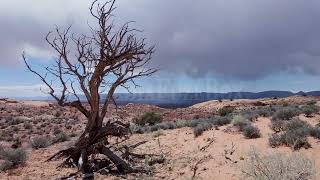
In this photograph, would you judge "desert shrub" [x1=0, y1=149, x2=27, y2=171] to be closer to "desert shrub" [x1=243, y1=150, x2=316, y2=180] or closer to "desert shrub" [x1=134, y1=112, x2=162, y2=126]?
"desert shrub" [x1=243, y1=150, x2=316, y2=180]

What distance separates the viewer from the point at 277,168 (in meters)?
8.73

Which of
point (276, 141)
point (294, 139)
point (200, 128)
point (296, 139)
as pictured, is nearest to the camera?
point (296, 139)

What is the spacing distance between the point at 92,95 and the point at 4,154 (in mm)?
5309

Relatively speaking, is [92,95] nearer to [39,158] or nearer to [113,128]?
[113,128]

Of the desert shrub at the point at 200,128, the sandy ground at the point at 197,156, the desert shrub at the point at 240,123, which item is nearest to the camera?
the sandy ground at the point at 197,156

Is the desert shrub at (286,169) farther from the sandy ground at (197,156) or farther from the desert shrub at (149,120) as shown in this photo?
the desert shrub at (149,120)

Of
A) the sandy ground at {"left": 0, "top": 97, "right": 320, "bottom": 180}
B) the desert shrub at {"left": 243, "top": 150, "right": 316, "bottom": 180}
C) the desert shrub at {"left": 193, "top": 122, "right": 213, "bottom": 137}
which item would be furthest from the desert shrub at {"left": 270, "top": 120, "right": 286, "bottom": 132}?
the desert shrub at {"left": 243, "top": 150, "right": 316, "bottom": 180}

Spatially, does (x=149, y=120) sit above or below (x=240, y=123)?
below

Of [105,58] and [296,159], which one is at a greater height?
[105,58]

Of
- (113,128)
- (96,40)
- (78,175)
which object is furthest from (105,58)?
(78,175)

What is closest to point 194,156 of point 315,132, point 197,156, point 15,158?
point 197,156

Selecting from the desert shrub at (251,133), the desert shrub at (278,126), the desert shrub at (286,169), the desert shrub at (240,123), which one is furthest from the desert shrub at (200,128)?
the desert shrub at (286,169)

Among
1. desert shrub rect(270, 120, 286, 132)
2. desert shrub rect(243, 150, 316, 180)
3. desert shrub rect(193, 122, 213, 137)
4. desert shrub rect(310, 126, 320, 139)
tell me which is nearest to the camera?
desert shrub rect(243, 150, 316, 180)

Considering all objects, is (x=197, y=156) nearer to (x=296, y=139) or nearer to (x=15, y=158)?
(x=296, y=139)
